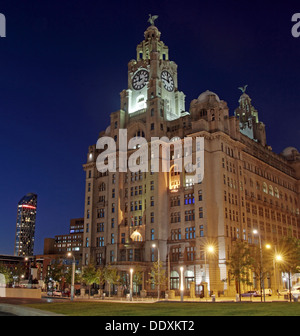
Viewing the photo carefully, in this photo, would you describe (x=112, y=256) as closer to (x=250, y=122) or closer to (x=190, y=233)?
(x=190, y=233)

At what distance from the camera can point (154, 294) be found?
3784 inches

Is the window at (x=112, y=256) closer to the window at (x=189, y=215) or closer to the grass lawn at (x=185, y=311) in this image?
the window at (x=189, y=215)

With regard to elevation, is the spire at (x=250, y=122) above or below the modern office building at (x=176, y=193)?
above

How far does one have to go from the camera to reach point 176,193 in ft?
364

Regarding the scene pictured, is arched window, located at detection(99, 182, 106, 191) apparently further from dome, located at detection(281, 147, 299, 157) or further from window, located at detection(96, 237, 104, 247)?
dome, located at detection(281, 147, 299, 157)

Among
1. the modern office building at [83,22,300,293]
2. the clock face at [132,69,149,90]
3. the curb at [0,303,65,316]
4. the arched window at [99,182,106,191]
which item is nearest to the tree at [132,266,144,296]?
the modern office building at [83,22,300,293]

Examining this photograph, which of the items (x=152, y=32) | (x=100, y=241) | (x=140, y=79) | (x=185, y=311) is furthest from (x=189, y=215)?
(x=185, y=311)

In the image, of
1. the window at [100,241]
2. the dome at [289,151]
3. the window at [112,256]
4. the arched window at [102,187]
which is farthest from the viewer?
the dome at [289,151]

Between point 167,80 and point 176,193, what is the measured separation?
4248cm

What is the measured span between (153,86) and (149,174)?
29.2 metres

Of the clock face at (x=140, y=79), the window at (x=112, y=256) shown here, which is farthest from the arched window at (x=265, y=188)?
the window at (x=112, y=256)

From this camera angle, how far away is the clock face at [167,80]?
131 meters

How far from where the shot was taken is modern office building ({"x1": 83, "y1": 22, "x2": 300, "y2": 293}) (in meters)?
102

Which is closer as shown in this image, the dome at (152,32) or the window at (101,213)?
the window at (101,213)
